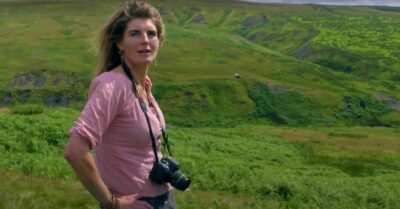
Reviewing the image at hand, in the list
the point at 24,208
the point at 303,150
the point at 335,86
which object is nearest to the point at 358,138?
the point at 303,150

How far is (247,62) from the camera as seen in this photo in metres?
143

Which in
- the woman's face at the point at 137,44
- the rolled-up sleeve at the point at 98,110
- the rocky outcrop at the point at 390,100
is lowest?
the rocky outcrop at the point at 390,100

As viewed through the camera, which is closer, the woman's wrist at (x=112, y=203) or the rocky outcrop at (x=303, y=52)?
the woman's wrist at (x=112, y=203)

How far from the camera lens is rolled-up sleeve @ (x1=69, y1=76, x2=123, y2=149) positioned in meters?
4.25

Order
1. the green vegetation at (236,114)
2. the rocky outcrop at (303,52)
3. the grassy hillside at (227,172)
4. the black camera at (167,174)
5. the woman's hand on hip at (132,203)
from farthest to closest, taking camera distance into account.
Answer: the rocky outcrop at (303,52), the green vegetation at (236,114), the grassy hillside at (227,172), the black camera at (167,174), the woman's hand on hip at (132,203)

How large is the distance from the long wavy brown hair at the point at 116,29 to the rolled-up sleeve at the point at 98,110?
1.57ft

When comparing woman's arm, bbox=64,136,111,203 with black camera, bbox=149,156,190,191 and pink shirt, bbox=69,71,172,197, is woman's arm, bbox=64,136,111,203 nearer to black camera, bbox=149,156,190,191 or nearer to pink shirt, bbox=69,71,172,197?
pink shirt, bbox=69,71,172,197

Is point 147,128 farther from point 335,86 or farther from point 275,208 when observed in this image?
point 335,86

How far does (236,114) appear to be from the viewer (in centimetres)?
9631

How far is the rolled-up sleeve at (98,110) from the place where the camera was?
13.9ft

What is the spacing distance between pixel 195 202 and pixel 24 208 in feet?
17.6

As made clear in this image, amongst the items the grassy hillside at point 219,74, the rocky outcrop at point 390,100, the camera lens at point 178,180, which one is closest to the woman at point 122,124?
the camera lens at point 178,180

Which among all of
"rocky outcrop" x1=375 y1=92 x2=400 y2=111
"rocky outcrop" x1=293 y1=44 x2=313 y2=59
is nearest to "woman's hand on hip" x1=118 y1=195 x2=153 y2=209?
"rocky outcrop" x1=375 y1=92 x2=400 y2=111

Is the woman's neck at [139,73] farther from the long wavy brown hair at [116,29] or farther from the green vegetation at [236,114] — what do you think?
the green vegetation at [236,114]
